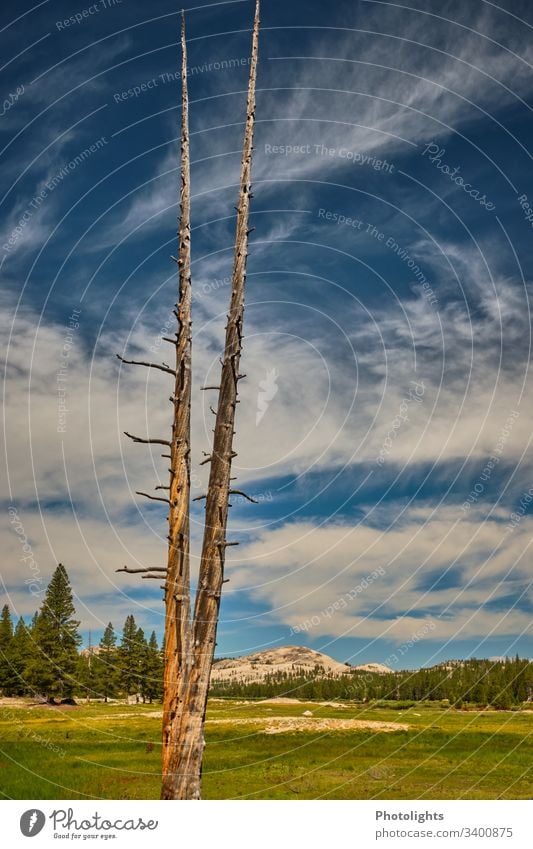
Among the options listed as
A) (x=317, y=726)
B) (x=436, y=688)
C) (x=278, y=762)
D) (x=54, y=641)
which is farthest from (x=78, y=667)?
(x=436, y=688)

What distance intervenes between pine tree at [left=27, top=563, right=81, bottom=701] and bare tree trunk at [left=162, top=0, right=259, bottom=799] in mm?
72972

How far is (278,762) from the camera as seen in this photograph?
121ft

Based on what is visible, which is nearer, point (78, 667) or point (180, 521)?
point (180, 521)

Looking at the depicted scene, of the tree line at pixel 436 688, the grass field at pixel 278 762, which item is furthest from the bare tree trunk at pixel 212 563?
the tree line at pixel 436 688

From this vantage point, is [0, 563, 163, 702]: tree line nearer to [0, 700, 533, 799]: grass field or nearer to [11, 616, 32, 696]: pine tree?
[11, 616, 32, 696]: pine tree

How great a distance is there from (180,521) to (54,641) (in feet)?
246

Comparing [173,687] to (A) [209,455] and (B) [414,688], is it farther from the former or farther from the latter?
(B) [414,688]

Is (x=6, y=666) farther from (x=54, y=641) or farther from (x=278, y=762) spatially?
(x=278, y=762)

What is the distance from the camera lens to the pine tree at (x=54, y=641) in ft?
255

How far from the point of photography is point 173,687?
9.75m

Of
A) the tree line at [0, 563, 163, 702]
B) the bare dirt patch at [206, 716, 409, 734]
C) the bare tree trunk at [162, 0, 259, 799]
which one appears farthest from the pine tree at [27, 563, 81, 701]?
the bare tree trunk at [162, 0, 259, 799]
